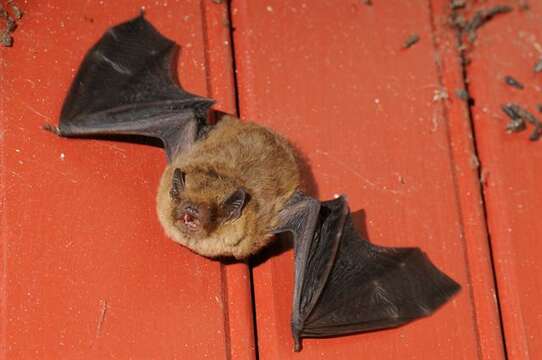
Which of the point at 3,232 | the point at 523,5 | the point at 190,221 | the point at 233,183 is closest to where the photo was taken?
the point at 3,232

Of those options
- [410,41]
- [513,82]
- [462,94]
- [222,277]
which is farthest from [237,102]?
[513,82]

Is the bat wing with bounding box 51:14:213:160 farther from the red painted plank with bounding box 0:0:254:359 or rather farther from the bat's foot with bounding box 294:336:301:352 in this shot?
the bat's foot with bounding box 294:336:301:352

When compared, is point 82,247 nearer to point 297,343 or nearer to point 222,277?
point 222,277

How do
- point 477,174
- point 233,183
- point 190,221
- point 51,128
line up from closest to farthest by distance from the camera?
point 51,128 → point 190,221 → point 233,183 → point 477,174

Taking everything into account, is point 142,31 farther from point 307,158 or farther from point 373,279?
point 373,279

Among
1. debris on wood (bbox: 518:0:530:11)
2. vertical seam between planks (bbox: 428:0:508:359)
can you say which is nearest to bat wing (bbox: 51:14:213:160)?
vertical seam between planks (bbox: 428:0:508:359)

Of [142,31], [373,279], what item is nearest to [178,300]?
[373,279]
